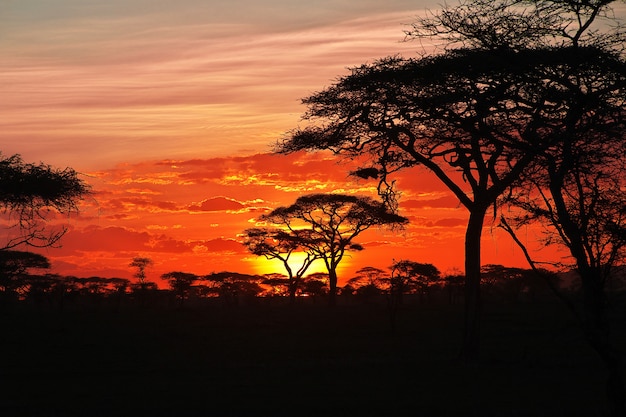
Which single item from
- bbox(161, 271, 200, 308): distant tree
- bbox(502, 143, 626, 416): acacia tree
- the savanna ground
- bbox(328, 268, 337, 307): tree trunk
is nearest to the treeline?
bbox(161, 271, 200, 308): distant tree

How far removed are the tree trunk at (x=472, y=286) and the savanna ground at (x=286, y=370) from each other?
2.30ft

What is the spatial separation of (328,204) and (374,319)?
14.9 metres

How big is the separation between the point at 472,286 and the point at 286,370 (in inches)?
239

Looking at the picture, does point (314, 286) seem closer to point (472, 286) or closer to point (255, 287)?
point (255, 287)

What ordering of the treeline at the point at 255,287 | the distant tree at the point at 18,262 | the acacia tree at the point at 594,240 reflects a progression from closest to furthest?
the acacia tree at the point at 594,240 < the distant tree at the point at 18,262 < the treeline at the point at 255,287

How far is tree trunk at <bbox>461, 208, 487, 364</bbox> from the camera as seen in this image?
26469mm

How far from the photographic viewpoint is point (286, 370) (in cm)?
2581

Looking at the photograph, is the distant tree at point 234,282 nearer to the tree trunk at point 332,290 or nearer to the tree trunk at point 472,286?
the tree trunk at point 332,290

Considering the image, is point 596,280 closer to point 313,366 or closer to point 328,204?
point 313,366

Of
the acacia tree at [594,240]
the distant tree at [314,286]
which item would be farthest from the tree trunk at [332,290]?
the acacia tree at [594,240]

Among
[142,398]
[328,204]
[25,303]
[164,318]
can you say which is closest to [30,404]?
[142,398]

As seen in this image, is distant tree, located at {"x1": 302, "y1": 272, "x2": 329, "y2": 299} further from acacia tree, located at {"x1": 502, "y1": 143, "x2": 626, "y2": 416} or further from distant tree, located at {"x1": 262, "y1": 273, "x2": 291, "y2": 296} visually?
acacia tree, located at {"x1": 502, "y1": 143, "x2": 626, "y2": 416}

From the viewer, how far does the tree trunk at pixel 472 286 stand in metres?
26.5

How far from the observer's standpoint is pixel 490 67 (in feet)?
57.8
